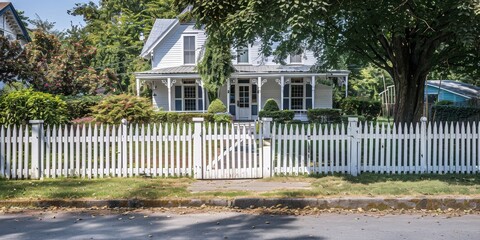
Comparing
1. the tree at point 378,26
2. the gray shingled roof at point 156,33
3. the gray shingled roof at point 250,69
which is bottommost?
the tree at point 378,26

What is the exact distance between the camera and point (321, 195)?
26.2ft

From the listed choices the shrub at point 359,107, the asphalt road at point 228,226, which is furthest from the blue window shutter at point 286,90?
the asphalt road at point 228,226

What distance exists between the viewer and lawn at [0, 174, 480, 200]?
804 centimetres

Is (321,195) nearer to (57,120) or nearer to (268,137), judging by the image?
(268,137)

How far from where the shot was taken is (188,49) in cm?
3262

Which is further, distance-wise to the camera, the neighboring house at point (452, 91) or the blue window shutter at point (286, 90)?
the neighboring house at point (452, 91)

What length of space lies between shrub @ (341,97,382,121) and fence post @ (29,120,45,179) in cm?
2703

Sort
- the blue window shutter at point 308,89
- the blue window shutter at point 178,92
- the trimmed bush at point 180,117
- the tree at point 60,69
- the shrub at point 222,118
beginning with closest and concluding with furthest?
the shrub at point 222,118 → the tree at point 60,69 → the trimmed bush at point 180,117 → the blue window shutter at point 308,89 → the blue window shutter at point 178,92

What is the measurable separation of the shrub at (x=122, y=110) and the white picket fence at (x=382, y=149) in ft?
21.3

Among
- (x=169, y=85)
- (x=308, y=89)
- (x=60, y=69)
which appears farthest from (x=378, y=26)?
(x=308, y=89)

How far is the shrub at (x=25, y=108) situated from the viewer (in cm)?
1203

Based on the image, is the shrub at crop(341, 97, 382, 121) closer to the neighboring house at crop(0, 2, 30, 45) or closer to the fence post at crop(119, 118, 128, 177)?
the neighboring house at crop(0, 2, 30, 45)

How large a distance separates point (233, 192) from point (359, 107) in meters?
27.4

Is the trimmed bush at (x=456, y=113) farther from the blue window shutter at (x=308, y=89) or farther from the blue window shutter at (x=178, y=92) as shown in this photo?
the blue window shutter at (x=178, y=92)
